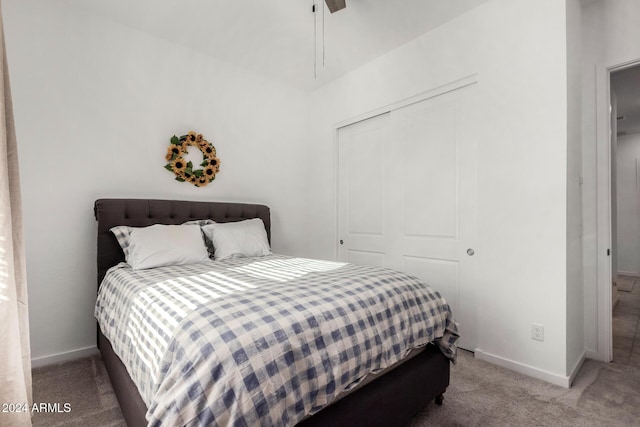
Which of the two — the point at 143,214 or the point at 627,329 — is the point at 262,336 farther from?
the point at 627,329

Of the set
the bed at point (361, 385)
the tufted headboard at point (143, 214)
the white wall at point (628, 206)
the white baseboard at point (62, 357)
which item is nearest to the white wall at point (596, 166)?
the bed at point (361, 385)

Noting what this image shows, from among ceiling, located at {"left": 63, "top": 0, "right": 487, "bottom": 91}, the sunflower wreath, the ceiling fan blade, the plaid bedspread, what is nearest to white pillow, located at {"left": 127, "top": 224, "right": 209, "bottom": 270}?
the plaid bedspread

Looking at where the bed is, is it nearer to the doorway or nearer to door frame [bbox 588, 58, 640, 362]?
door frame [bbox 588, 58, 640, 362]

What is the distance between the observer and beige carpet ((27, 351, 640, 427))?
1.67m

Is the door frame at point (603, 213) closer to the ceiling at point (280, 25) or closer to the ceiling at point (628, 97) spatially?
the ceiling at point (628, 97)

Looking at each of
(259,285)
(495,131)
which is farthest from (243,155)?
(495,131)

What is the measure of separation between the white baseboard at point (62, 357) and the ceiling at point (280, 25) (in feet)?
8.89

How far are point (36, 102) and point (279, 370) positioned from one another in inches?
106

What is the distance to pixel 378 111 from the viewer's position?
Result: 3215 millimetres

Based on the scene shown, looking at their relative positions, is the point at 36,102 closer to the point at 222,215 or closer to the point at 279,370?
the point at 222,215

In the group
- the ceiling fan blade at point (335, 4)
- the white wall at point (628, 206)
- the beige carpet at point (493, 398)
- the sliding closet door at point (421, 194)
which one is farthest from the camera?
the white wall at point (628, 206)

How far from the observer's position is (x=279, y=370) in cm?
105

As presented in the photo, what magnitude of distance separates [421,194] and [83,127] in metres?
2.89

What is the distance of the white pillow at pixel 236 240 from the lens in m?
2.68
